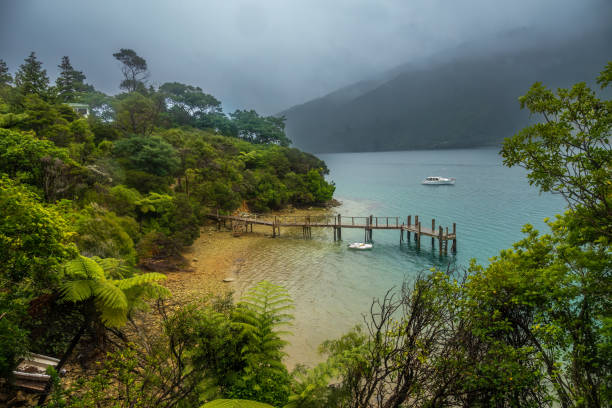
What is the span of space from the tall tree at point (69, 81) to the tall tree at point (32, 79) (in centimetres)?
659

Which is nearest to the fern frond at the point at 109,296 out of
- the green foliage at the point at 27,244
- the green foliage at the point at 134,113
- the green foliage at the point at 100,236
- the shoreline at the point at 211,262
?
the green foliage at the point at 27,244

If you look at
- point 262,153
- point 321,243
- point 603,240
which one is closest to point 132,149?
point 321,243

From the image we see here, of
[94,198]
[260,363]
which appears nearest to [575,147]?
[260,363]

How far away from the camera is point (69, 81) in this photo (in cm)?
4391

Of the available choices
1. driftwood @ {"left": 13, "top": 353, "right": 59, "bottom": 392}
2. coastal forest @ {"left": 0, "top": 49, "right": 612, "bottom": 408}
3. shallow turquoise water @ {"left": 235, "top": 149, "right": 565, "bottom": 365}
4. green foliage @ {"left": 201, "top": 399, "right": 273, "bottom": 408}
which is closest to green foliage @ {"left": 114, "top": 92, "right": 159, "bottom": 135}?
shallow turquoise water @ {"left": 235, "top": 149, "right": 565, "bottom": 365}

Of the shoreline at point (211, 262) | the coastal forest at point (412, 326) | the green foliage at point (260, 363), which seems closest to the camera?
the coastal forest at point (412, 326)

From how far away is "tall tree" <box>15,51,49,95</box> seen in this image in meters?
24.2

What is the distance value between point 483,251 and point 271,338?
19819 mm

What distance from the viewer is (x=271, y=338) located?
5762 mm

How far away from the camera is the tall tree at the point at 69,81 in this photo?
127 ft

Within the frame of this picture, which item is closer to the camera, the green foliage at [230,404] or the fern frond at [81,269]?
the green foliage at [230,404]

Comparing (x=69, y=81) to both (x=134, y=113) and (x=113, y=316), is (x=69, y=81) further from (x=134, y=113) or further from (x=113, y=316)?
(x=113, y=316)

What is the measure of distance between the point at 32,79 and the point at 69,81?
19789mm

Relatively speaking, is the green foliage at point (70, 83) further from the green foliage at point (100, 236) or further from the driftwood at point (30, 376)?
the driftwood at point (30, 376)
